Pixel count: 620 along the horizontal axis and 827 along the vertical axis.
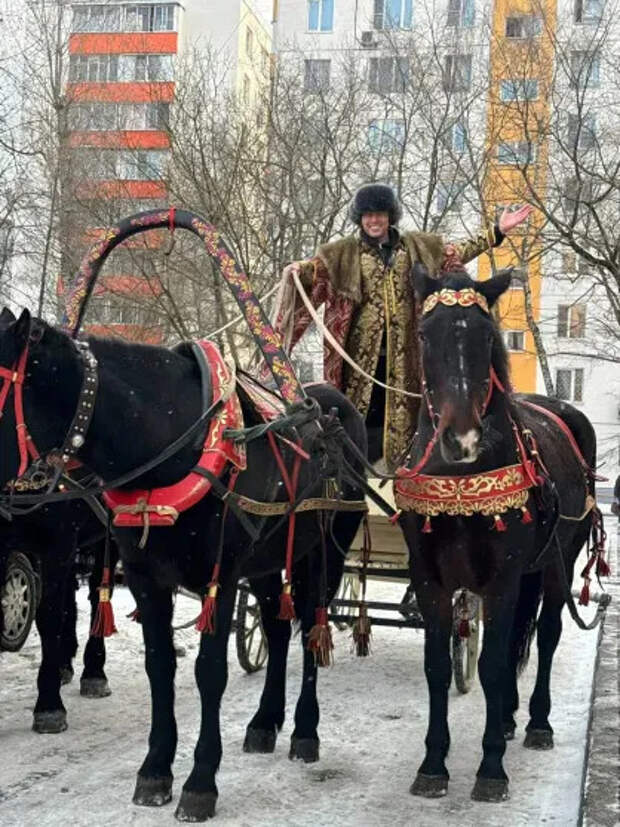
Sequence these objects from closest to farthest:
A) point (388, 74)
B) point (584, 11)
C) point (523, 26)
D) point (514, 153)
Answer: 1. point (514, 153)
2. point (523, 26)
3. point (388, 74)
4. point (584, 11)

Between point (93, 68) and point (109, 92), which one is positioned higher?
point (93, 68)

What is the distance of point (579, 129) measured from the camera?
→ 61.3ft

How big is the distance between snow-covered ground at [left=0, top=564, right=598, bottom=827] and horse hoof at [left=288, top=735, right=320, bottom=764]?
61mm

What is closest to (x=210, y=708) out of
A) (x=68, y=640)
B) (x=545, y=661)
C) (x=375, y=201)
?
(x=545, y=661)

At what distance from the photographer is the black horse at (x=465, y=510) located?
5.31 m

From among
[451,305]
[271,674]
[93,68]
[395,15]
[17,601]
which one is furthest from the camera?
[93,68]

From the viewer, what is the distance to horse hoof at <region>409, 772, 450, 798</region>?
5652 millimetres

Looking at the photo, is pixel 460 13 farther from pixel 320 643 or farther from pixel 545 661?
pixel 320 643

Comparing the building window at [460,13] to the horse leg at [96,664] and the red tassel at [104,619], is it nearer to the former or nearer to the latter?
the horse leg at [96,664]

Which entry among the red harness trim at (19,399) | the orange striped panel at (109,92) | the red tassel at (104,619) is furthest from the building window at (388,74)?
the red harness trim at (19,399)

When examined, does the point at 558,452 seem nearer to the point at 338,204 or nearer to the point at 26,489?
Result: the point at 26,489

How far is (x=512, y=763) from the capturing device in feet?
20.7

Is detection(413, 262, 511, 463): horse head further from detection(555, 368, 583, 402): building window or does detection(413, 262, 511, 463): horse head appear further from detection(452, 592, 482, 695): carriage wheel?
detection(555, 368, 583, 402): building window

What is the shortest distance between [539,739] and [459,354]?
2.43 meters
